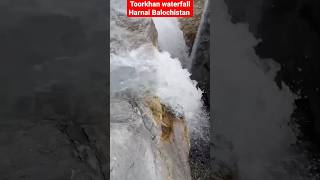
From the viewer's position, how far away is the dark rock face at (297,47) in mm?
4508

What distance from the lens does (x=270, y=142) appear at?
4598mm

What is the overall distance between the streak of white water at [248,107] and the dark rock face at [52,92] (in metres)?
1.27

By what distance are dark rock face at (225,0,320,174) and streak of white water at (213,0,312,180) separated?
0.32 feet

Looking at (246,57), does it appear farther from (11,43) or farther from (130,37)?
(11,43)

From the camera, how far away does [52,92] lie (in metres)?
4.01

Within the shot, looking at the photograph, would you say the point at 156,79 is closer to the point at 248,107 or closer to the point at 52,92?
the point at 248,107

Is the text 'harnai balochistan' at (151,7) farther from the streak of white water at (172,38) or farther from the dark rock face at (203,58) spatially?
the streak of white water at (172,38)

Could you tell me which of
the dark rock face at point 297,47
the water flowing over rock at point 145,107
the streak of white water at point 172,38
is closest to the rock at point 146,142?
the water flowing over rock at point 145,107

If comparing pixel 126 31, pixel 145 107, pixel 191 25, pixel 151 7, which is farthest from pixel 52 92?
pixel 191 25

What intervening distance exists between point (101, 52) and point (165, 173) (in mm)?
1235

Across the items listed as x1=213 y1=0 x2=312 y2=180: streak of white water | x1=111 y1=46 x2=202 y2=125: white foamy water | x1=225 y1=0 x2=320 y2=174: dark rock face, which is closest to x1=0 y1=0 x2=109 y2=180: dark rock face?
x1=111 y1=46 x2=202 y2=125: white foamy water

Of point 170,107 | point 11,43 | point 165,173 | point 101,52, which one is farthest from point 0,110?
point 170,107

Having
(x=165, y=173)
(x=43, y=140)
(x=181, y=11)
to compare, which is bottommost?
(x=165, y=173)

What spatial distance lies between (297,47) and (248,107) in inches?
29.3
